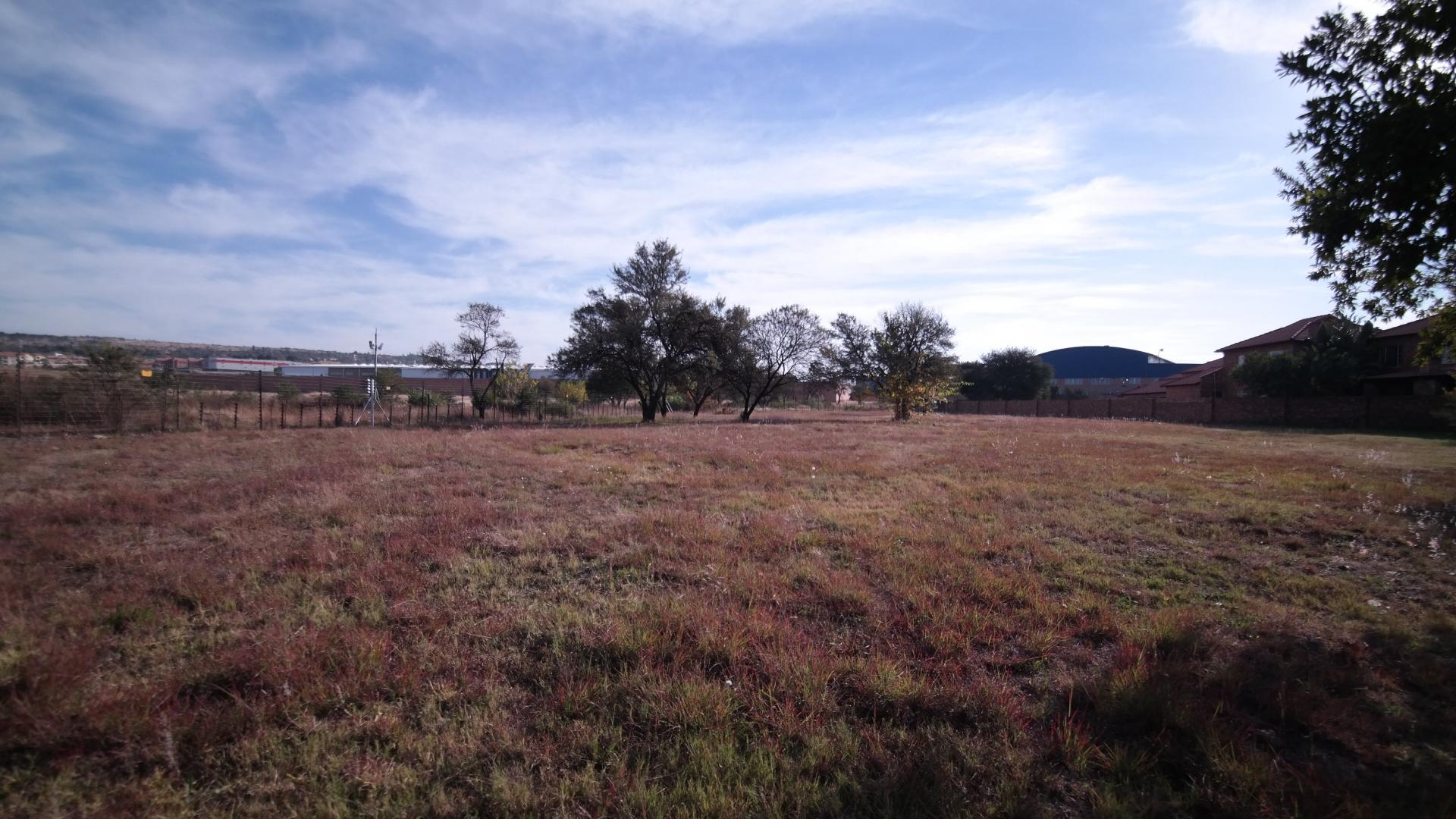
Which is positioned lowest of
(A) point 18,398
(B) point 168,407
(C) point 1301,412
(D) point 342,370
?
(B) point 168,407

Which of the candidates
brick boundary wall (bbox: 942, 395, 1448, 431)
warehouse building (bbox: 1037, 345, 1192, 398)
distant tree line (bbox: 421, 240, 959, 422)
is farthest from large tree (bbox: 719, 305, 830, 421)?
warehouse building (bbox: 1037, 345, 1192, 398)

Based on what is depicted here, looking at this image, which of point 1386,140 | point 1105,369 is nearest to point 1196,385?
point 1105,369

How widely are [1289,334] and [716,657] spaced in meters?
59.8

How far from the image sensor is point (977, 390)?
242ft

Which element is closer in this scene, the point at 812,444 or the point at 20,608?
the point at 20,608

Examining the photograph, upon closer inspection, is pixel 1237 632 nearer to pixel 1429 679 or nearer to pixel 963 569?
pixel 1429 679

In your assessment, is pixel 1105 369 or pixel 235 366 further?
pixel 1105 369

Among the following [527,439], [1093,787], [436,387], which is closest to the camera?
[1093,787]

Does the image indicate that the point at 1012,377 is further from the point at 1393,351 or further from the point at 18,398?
the point at 18,398

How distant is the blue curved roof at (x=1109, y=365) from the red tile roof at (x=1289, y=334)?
123 ft

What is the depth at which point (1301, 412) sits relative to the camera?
33.8 metres

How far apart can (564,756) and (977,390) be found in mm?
78027

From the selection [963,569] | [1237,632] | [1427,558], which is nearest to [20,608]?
[963,569]

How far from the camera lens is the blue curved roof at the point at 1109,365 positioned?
86188mm
